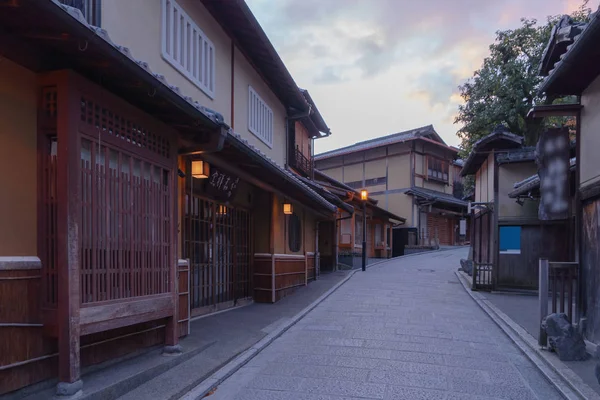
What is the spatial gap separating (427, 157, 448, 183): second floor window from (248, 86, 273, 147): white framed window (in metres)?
25.0

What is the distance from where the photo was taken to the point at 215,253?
414 inches

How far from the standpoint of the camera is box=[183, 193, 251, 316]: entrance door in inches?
371

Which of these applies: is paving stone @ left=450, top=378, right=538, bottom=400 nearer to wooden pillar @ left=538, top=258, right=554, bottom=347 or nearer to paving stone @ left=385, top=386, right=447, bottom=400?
paving stone @ left=385, top=386, right=447, bottom=400

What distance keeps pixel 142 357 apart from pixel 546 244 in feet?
44.5

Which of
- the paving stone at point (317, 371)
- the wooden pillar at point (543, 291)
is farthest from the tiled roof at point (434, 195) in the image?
the paving stone at point (317, 371)

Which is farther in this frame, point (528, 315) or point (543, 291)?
point (528, 315)

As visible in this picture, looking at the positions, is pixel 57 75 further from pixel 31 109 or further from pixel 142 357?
pixel 142 357

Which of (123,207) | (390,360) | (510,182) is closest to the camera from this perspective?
(123,207)

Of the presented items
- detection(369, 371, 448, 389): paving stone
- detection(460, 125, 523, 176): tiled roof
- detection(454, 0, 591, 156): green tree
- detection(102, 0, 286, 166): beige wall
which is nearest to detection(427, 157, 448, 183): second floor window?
detection(454, 0, 591, 156): green tree

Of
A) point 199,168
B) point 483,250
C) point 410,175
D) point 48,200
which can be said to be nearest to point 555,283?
point 199,168

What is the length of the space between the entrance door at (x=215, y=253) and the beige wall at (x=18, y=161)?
3.62 metres

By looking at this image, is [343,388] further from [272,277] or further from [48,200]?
[272,277]

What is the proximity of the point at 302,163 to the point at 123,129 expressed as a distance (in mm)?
14856

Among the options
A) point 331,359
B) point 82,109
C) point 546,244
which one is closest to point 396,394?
point 331,359
